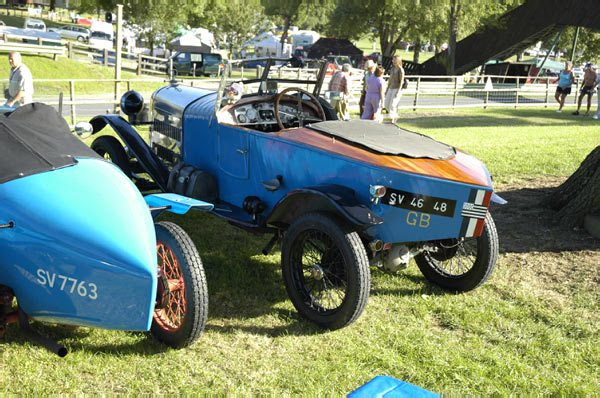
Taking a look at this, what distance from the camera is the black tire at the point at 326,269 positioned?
355cm

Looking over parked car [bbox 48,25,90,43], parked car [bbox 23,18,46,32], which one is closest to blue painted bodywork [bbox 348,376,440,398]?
parked car [bbox 48,25,90,43]

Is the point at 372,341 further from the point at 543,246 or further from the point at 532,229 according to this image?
the point at 532,229

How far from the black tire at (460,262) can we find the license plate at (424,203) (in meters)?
0.66

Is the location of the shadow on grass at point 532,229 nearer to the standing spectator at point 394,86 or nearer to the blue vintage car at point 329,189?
the blue vintage car at point 329,189

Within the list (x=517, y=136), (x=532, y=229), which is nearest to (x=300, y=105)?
(x=532, y=229)

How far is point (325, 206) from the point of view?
155 inches

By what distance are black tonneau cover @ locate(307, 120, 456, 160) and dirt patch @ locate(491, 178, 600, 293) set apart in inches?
61.9

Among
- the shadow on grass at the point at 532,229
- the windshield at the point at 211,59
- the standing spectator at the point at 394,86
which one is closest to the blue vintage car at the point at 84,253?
the shadow on grass at the point at 532,229

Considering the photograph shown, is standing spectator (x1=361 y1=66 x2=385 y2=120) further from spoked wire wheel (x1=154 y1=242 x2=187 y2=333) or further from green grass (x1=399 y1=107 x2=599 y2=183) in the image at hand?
spoked wire wheel (x1=154 y1=242 x2=187 y2=333)

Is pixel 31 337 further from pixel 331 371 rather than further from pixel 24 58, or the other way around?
pixel 24 58

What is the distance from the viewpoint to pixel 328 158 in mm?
4074

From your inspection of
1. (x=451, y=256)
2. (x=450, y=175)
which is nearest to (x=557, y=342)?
(x=451, y=256)

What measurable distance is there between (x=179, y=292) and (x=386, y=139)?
2.03 meters

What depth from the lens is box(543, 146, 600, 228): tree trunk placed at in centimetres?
576
